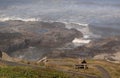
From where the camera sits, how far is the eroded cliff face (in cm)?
13288

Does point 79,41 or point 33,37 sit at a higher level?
point 33,37

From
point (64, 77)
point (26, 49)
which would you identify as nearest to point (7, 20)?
point (26, 49)

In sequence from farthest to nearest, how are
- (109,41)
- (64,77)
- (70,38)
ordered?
(70,38) < (109,41) < (64,77)

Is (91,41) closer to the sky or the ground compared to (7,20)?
closer to the ground

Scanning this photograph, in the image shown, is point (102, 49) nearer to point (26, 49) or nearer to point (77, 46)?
point (77, 46)

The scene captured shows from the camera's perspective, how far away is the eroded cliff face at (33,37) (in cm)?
13288

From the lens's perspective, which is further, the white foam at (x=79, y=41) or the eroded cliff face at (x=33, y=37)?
the white foam at (x=79, y=41)

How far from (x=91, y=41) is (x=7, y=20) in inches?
2230

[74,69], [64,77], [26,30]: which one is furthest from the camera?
[26,30]

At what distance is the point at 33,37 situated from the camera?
14875cm

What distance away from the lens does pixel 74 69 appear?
69.4 meters

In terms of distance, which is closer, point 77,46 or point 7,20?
point 77,46

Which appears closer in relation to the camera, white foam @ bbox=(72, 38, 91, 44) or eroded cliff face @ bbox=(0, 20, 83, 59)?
eroded cliff face @ bbox=(0, 20, 83, 59)

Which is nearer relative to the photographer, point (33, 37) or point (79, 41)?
point (79, 41)
